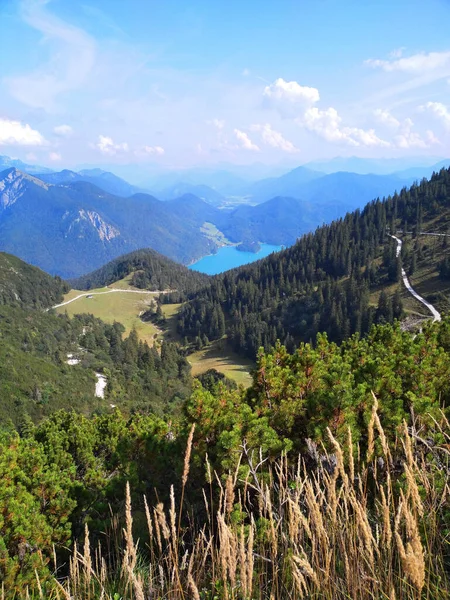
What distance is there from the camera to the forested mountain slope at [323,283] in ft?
268

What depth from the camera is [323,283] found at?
311 ft

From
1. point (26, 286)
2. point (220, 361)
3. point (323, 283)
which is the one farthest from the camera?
point (26, 286)

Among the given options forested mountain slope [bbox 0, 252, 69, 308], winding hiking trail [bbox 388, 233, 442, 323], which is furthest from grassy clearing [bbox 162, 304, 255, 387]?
forested mountain slope [bbox 0, 252, 69, 308]

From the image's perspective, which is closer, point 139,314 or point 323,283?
point 323,283

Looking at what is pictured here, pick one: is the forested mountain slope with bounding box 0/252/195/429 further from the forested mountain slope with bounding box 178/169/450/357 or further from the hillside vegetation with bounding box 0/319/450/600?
the hillside vegetation with bounding box 0/319/450/600

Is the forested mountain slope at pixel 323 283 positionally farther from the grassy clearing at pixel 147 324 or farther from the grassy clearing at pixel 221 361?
the grassy clearing at pixel 147 324

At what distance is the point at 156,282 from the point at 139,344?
74.5 metres

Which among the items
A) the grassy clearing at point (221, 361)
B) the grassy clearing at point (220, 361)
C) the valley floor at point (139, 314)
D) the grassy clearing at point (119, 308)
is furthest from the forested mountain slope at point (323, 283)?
the grassy clearing at point (119, 308)

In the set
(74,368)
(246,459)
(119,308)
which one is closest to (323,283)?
(74,368)

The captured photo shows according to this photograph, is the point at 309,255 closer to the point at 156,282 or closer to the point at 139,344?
the point at 139,344

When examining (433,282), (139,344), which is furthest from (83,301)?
(433,282)

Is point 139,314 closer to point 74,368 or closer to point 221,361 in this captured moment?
point 221,361

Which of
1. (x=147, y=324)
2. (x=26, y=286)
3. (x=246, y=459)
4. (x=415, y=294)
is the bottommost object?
(x=246, y=459)

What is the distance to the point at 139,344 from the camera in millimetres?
95312
